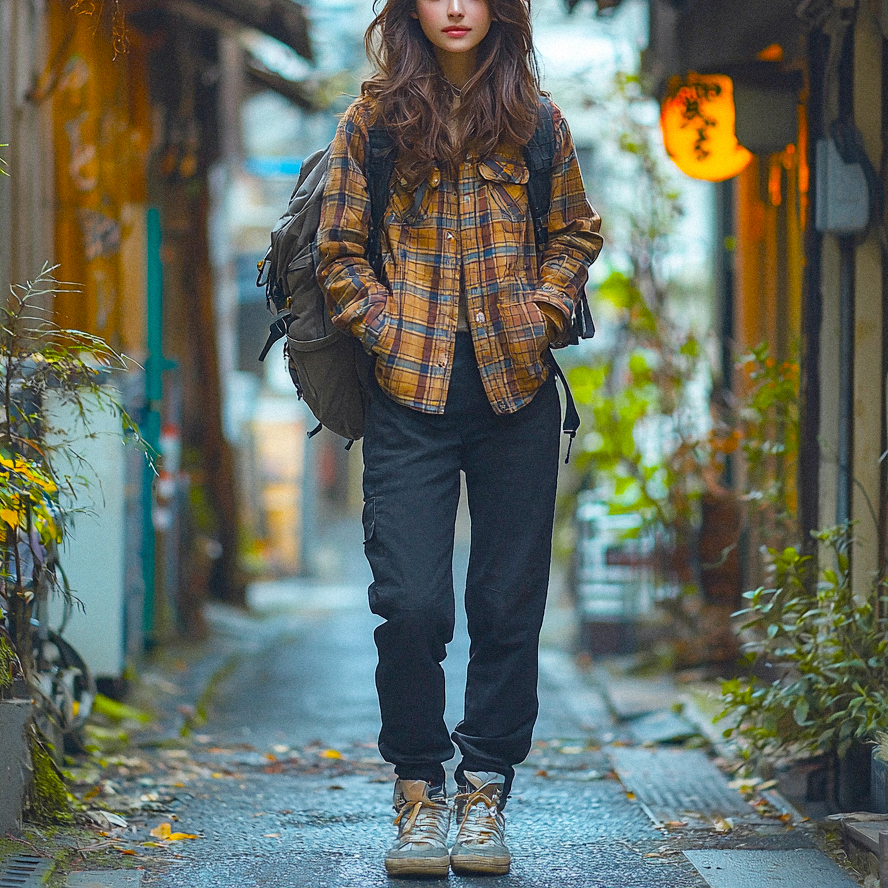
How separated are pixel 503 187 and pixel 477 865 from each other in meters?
1.54

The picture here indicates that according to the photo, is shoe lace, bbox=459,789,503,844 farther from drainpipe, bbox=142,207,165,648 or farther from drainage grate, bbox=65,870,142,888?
drainpipe, bbox=142,207,165,648

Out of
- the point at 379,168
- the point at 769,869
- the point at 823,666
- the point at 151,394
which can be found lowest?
the point at 769,869

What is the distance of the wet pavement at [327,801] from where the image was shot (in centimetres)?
281

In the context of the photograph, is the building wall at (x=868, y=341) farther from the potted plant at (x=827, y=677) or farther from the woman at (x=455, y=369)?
the woman at (x=455, y=369)

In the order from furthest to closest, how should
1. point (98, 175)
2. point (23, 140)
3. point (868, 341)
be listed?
point (98, 175), point (23, 140), point (868, 341)

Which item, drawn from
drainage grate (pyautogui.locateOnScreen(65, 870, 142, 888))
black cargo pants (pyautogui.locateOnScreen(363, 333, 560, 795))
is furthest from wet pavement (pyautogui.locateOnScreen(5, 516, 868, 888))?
black cargo pants (pyautogui.locateOnScreen(363, 333, 560, 795))

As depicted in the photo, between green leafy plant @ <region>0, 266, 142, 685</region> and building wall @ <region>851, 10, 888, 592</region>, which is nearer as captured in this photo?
green leafy plant @ <region>0, 266, 142, 685</region>

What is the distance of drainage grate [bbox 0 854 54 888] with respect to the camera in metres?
2.53

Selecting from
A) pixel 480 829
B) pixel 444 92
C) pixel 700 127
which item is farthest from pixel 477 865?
pixel 700 127

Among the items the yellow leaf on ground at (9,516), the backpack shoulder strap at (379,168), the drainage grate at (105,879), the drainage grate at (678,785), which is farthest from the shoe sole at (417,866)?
the backpack shoulder strap at (379,168)

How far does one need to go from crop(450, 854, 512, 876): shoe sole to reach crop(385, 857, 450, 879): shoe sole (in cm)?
3

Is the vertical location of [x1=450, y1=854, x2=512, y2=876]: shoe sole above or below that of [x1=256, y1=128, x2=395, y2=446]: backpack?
below

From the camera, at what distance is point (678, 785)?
3.81 m

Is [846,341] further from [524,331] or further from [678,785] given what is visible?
[678,785]
